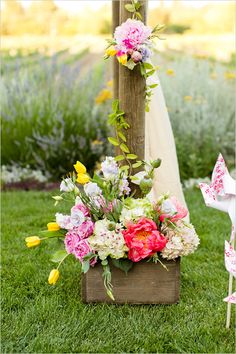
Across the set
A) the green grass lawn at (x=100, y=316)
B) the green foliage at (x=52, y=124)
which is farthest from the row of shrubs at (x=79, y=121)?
the green grass lawn at (x=100, y=316)

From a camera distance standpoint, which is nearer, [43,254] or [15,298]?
[15,298]

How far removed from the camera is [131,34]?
8.32 feet

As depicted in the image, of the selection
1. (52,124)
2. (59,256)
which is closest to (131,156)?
(59,256)

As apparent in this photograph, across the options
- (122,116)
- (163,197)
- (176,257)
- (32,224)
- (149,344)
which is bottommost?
(32,224)

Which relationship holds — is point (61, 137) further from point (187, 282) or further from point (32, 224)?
point (187, 282)

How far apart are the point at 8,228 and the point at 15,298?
124 centimetres

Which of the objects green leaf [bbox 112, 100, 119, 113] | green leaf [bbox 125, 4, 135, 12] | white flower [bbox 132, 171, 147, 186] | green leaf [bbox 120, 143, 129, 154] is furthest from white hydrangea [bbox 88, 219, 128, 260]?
green leaf [bbox 125, 4, 135, 12]

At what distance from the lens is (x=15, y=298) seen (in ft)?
9.00

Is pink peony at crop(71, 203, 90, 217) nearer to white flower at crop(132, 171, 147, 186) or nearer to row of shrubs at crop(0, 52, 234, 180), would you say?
white flower at crop(132, 171, 147, 186)

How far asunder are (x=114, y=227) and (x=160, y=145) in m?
0.68

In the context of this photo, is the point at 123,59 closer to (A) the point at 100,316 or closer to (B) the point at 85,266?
(B) the point at 85,266

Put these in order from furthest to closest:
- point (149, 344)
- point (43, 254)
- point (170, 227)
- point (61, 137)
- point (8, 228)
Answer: point (61, 137)
point (8, 228)
point (43, 254)
point (170, 227)
point (149, 344)

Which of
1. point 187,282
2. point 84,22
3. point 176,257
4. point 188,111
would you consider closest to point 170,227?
point 176,257

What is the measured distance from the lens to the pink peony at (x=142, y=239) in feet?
8.34
